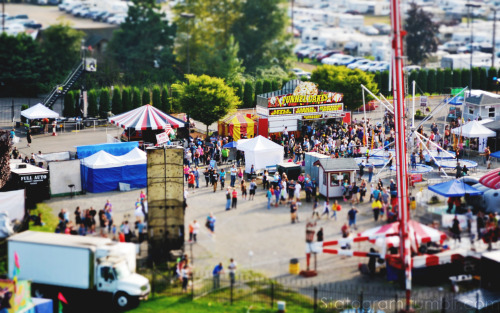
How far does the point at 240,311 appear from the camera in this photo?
88.3ft

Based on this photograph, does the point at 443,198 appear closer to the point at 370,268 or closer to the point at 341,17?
the point at 370,268

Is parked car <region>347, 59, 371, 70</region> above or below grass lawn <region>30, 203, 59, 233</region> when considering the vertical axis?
above

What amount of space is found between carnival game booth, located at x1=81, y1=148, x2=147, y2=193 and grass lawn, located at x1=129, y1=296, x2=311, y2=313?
43.7 ft

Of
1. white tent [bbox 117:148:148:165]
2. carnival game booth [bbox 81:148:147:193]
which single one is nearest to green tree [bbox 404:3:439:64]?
white tent [bbox 117:148:148:165]

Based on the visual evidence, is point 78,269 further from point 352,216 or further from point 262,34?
point 262,34

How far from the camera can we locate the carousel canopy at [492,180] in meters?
35.4

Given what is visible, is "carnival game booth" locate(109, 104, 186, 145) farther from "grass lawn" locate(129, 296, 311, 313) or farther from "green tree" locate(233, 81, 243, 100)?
"grass lawn" locate(129, 296, 311, 313)

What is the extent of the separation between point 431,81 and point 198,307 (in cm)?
5137

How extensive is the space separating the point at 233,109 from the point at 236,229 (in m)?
21.1

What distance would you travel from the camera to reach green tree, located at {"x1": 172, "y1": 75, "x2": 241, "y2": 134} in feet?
171

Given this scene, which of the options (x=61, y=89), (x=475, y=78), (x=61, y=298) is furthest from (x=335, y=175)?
(x=475, y=78)

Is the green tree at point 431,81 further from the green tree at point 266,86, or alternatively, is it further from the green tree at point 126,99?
the green tree at point 126,99

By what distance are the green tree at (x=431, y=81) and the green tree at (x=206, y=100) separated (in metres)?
→ 26.9

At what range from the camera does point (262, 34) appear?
80312 mm
